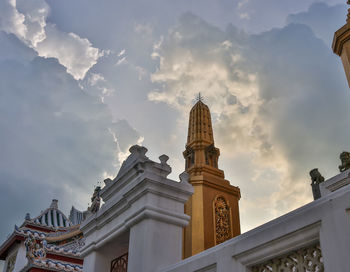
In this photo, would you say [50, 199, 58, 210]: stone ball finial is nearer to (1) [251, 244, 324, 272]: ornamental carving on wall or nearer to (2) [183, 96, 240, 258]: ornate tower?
(2) [183, 96, 240, 258]: ornate tower

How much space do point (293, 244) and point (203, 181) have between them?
53.0 feet

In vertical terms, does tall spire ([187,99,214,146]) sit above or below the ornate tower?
above

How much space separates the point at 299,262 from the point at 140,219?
261 centimetres

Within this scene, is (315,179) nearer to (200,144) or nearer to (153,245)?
(153,245)

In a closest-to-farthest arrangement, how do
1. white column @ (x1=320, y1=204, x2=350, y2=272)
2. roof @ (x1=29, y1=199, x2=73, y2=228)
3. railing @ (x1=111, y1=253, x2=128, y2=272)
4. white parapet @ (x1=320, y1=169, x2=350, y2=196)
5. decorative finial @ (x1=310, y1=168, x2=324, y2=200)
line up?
white column @ (x1=320, y1=204, x2=350, y2=272) < railing @ (x1=111, y1=253, x2=128, y2=272) < white parapet @ (x1=320, y1=169, x2=350, y2=196) < decorative finial @ (x1=310, y1=168, x2=324, y2=200) < roof @ (x1=29, y1=199, x2=73, y2=228)

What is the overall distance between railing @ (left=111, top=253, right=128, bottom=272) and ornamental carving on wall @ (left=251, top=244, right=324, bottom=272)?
3.19 meters

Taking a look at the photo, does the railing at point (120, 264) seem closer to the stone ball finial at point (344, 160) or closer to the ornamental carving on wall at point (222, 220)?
the stone ball finial at point (344, 160)

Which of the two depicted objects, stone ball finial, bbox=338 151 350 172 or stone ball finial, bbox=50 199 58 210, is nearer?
stone ball finial, bbox=338 151 350 172

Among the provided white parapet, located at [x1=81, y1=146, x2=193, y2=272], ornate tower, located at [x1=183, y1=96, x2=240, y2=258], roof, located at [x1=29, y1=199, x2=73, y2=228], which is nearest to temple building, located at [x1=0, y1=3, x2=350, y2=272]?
white parapet, located at [x1=81, y1=146, x2=193, y2=272]

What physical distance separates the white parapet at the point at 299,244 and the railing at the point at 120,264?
2496 millimetres

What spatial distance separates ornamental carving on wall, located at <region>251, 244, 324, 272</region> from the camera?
318 centimetres

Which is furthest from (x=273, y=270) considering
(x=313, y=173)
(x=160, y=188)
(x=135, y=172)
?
(x=313, y=173)

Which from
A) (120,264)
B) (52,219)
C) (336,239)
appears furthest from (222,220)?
(336,239)

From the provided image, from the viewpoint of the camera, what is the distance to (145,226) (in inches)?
210
